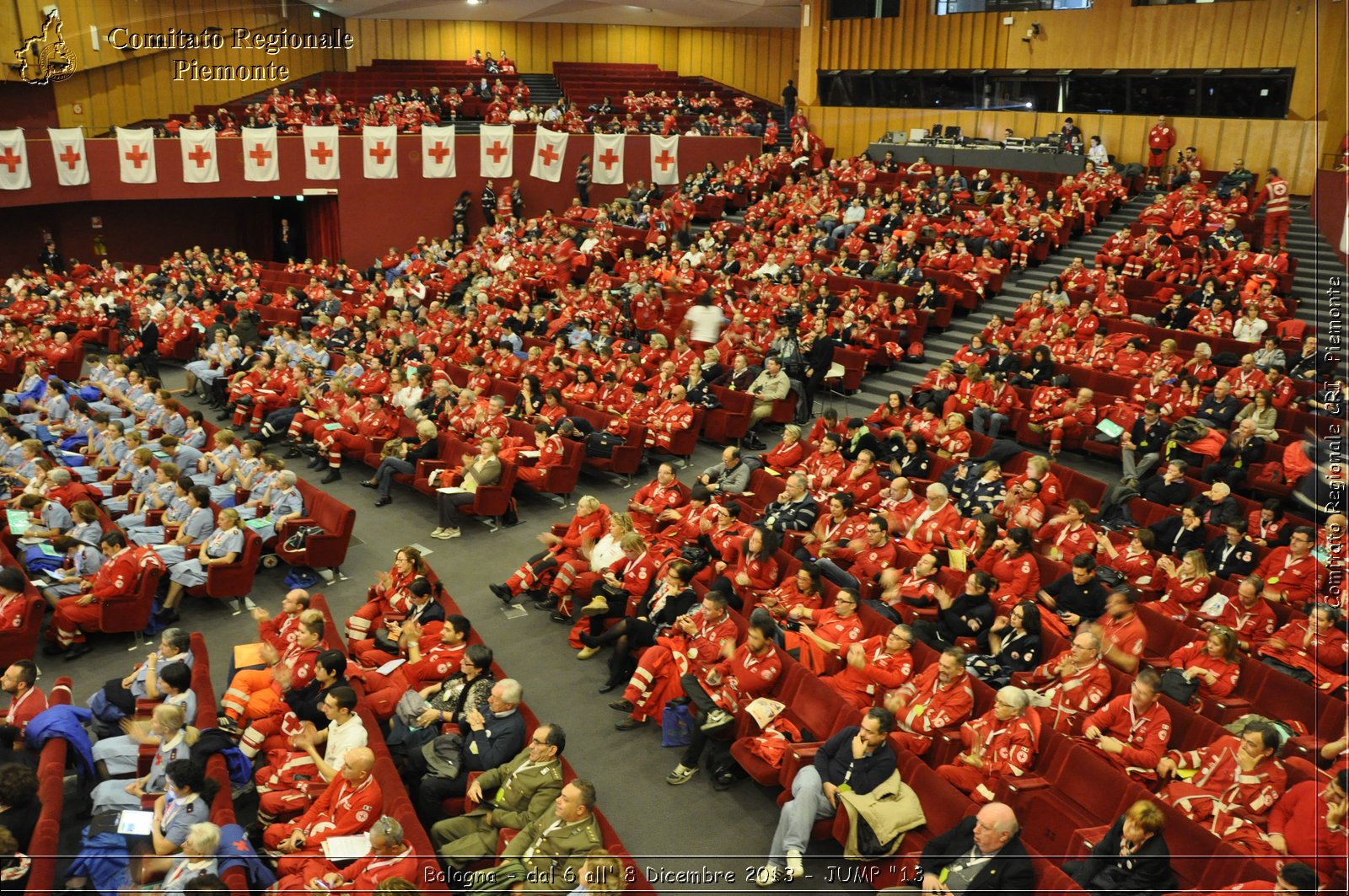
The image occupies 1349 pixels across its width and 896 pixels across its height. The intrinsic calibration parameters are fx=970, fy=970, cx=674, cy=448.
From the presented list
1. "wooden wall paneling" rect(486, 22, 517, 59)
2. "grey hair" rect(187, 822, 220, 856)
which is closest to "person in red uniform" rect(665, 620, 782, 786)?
"grey hair" rect(187, 822, 220, 856)

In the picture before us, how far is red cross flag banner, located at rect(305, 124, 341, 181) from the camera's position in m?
19.2

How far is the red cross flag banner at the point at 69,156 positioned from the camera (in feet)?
58.0

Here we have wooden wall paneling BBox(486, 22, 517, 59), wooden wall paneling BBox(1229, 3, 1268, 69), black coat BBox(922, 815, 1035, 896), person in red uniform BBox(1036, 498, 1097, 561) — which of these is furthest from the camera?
wooden wall paneling BBox(486, 22, 517, 59)

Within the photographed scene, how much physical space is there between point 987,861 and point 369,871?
2.66 m

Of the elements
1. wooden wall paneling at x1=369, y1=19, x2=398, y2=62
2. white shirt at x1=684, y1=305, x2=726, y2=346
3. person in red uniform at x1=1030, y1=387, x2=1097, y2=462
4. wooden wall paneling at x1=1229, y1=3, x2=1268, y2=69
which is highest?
wooden wall paneling at x1=369, y1=19, x2=398, y2=62

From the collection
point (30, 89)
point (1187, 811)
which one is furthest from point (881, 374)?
point (30, 89)

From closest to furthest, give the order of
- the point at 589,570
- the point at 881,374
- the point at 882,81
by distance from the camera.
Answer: the point at 589,570
the point at 881,374
the point at 882,81

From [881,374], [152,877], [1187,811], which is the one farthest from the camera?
[881,374]

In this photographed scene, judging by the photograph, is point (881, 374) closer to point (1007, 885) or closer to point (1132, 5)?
point (1007, 885)

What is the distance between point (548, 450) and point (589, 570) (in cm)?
223

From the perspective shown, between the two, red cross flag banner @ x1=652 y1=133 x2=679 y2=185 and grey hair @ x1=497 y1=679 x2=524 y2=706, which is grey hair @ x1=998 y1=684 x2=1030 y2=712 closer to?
grey hair @ x1=497 y1=679 x2=524 y2=706

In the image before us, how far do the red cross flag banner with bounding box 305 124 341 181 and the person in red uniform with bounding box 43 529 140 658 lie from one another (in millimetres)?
14076

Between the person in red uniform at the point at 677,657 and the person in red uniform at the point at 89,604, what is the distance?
12.7ft

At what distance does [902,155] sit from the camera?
19.4 metres
